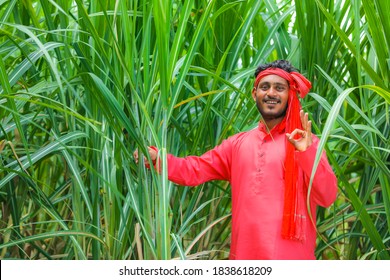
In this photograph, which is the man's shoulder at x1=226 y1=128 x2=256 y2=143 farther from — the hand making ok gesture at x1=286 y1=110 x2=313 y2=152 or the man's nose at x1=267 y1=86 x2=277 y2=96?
the hand making ok gesture at x1=286 y1=110 x2=313 y2=152

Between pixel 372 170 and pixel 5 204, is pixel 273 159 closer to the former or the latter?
pixel 372 170

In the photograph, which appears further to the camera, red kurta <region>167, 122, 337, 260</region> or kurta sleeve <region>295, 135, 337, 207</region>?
red kurta <region>167, 122, 337, 260</region>

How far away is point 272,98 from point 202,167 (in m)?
0.23

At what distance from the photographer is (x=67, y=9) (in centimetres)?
176

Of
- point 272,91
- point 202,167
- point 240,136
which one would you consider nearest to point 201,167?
point 202,167

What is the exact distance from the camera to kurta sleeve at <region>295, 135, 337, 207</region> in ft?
5.51

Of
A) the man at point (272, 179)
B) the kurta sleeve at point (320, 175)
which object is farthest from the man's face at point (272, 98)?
the kurta sleeve at point (320, 175)

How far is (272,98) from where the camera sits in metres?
1.81

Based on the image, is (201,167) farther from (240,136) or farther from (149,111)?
(149,111)

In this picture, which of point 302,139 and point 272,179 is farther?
point 272,179

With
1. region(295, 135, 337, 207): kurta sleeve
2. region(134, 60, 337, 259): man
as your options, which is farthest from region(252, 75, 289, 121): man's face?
region(295, 135, 337, 207): kurta sleeve

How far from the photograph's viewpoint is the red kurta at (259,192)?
180 cm

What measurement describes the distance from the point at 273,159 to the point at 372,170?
25 centimetres

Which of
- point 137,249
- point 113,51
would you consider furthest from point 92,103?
point 137,249
